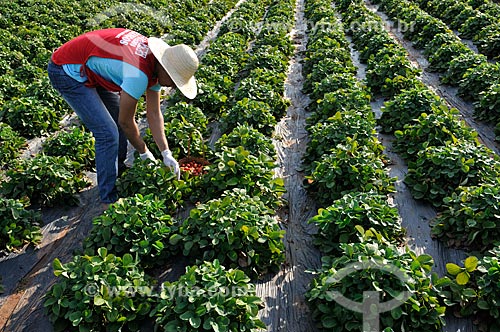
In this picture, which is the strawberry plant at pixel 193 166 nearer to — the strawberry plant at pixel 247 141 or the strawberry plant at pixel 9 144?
the strawberry plant at pixel 247 141

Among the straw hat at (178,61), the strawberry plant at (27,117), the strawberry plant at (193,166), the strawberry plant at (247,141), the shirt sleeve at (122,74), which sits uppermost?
the straw hat at (178,61)

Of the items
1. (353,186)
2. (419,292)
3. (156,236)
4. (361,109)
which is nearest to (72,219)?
(156,236)

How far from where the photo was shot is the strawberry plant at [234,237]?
3.46 meters

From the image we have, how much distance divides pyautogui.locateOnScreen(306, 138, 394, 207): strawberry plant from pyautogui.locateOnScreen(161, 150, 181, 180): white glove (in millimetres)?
1439

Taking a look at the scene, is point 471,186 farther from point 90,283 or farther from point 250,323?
point 90,283

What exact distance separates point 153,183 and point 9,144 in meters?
2.41

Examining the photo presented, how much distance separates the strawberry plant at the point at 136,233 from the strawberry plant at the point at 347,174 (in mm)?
1642

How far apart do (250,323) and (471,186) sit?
251 cm

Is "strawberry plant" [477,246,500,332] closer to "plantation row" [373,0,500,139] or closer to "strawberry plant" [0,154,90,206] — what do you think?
"plantation row" [373,0,500,139]

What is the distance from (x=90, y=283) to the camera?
298 centimetres

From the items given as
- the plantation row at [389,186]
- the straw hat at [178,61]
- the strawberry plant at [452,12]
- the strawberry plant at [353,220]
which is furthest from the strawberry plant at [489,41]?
the straw hat at [178,61]

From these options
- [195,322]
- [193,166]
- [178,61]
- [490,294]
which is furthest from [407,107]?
[195,322]

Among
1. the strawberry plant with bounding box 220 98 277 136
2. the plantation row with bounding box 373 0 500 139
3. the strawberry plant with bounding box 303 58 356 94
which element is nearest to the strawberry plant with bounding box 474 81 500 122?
the plantation row with bounding box 373 0 500 139

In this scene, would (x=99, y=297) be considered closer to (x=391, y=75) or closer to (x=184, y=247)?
(x=184, y=247)
